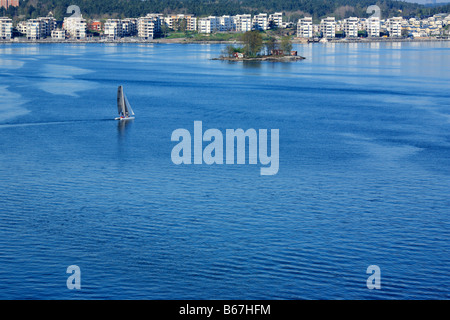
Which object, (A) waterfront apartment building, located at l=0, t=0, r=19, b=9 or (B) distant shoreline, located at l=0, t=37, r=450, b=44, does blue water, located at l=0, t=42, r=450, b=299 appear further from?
(A) waterfront apartment building, located at l=0, t=0, r=19, b=9

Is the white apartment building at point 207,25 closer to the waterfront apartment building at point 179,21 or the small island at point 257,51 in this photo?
the waterfront apartment building at point 179,21

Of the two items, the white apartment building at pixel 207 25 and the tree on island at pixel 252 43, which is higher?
the white apartment building at pixel 207 25

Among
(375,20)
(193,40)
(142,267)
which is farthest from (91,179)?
(375,20)

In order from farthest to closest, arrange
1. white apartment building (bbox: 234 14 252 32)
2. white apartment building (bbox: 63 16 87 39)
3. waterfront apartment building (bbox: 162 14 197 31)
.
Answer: waterfront apartment building (bbox: 162 14 197 31) → white apartment building (bbox: 234 14 252 32) → white apartment building (bbox: 63 16 87 39)

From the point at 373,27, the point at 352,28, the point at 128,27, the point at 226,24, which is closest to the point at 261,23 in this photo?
the point at 226,24

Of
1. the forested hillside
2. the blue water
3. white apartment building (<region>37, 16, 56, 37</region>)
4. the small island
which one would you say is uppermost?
the forested hillside

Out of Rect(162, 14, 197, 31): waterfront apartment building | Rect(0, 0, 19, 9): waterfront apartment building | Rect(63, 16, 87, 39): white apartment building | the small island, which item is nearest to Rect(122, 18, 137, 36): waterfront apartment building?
Rect(162, 14, 197, 31): waterfront apartment building

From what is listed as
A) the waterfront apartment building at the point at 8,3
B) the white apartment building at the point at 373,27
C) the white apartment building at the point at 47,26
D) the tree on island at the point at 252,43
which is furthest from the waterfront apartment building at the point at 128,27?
the tree on island at the point at 252,43
